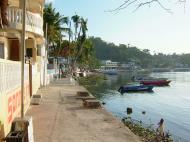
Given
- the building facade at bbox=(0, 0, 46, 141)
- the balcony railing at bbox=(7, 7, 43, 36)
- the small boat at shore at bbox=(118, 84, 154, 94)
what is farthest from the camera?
the small boat at shore at bbox=(118, 84, 154, 94)

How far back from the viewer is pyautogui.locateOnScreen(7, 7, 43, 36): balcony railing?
80.7 feet

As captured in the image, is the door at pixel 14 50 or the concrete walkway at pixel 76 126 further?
the door at pixel 14 50

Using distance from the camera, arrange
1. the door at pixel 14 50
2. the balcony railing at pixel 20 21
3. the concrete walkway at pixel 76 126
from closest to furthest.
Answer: the concrete walkway at pixel 76 126 < the balcony railing at pixel 20 21 < the door at pixel 14 50

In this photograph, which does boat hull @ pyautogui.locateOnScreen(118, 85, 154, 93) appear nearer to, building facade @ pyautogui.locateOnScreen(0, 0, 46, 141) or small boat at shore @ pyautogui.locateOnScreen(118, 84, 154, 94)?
small boat at shore @ pyautogui.locateOnScreen(118, 84, 154, 94)

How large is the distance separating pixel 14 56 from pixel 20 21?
3.47 metres

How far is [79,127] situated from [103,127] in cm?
98

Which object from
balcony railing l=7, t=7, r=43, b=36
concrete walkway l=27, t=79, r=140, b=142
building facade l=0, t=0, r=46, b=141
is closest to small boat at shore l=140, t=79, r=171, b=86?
building facade l=0, t=0, r=46, b=141

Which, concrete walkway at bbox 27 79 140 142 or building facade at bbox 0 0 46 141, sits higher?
building facade at bbox 0 0 46 141

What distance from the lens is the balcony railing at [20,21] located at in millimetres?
24611

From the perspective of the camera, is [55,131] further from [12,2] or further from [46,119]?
[12,2]

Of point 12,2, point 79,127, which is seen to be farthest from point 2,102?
point 12,2

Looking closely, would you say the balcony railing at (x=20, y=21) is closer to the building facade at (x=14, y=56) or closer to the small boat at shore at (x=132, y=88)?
the building facade at (x=14, y=56)

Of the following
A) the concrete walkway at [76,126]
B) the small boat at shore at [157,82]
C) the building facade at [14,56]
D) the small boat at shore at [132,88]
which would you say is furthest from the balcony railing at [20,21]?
the small boat at shore at [157,82]

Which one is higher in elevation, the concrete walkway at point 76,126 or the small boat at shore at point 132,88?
the concrete walkway at point 76,126
